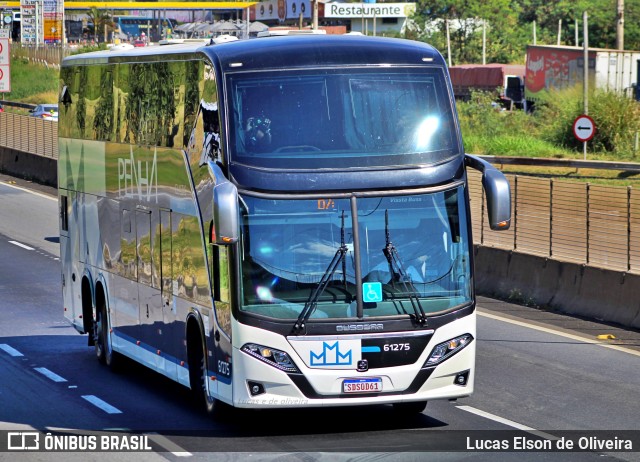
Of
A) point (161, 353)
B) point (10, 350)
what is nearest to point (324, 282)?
point (161, 353)

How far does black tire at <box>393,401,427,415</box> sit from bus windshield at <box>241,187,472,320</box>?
1.50 m

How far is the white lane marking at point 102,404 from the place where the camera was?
43.3ft

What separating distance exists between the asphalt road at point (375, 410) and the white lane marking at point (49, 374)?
0.03 meters

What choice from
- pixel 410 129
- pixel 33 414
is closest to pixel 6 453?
pixel 33 414

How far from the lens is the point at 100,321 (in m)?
16.5

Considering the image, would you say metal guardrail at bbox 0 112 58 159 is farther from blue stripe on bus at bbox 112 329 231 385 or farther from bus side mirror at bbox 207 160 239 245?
bus side mirror at bbox 207 160 239 245

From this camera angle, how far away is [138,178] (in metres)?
14.4

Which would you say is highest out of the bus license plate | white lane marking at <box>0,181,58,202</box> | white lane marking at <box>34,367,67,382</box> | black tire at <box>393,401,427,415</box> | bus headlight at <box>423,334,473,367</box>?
bus headlight at <box>423,334,473,367</box>

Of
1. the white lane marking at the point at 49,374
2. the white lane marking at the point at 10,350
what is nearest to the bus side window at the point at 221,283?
the white lane marking at the point at 49,374

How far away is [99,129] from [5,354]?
3268 millimetres

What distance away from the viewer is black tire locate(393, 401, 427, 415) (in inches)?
492

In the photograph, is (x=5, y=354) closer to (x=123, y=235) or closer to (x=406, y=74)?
(x=123, y=235)

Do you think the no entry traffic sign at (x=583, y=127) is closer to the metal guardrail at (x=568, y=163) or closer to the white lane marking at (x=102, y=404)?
the metal guardrail at (x=568, y=163)

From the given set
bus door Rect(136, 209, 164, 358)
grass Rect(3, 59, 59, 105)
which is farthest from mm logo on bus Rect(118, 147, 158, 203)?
grass Rect(3, 59, 59, 105)
